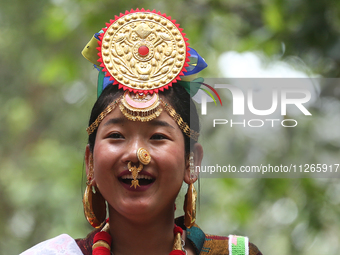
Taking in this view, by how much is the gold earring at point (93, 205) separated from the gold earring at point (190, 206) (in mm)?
423

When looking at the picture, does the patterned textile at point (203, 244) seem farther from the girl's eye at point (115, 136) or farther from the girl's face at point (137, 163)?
the girl's eye at point (115, 136)

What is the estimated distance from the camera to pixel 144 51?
7.01ft

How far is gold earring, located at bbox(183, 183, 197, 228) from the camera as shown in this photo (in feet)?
7.33

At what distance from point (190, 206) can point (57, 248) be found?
0.69 meters

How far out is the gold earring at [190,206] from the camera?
2.23 m

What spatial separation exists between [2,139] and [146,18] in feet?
15.3

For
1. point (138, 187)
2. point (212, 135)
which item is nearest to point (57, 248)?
point (138, 187)

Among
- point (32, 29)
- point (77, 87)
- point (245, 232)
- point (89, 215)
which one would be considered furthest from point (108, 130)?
point (32, 29)

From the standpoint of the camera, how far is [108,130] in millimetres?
2084

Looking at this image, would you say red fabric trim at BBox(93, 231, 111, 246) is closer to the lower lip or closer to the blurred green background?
the lower lip

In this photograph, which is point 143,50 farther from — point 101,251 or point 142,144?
point 101,251

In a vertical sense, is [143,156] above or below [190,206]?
above

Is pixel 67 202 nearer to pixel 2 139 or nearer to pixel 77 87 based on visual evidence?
pixel 77 87

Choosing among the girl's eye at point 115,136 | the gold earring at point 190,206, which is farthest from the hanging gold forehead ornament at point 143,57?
the gold earring at point 190,206
